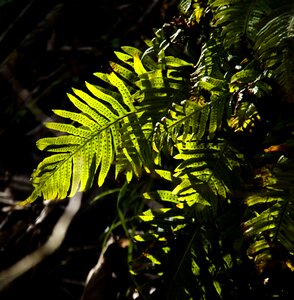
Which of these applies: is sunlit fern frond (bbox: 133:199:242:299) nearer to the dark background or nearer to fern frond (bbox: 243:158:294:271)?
fern frond (bbox: 243:158:294:271)

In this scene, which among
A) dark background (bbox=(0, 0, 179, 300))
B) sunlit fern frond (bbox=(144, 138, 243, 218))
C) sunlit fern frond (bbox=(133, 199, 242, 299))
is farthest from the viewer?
dark background (bbox=(0, 0, 179, 300))

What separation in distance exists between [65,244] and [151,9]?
172 cm

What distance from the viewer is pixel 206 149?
1.20 meters

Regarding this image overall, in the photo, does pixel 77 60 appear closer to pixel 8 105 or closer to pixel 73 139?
pixel 8 105

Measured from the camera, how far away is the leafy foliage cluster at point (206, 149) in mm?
1055

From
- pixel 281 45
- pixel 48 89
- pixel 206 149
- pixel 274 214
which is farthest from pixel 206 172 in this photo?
pixel 48 89

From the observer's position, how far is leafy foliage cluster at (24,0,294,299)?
105cm

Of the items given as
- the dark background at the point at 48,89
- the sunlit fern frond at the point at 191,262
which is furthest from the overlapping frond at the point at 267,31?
the dark background at the point at 48,89

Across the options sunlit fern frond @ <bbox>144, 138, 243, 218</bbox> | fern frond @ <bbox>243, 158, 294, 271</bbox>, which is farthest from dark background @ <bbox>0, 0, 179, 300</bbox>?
fern frond @ <bbox>243, 158, 294, 271</bbox>

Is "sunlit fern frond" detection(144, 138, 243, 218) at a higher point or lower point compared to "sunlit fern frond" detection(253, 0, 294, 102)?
lower

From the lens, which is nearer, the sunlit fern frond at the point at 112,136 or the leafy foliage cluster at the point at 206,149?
the leafy foliage cluster at the point at 206,149

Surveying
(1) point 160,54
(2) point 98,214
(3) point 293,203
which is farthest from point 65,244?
(3) point 293,203

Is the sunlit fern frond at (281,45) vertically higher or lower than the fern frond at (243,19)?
lower

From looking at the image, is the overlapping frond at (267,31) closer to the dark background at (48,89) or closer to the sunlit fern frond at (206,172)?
the sunlit fern frond at (206,172)
